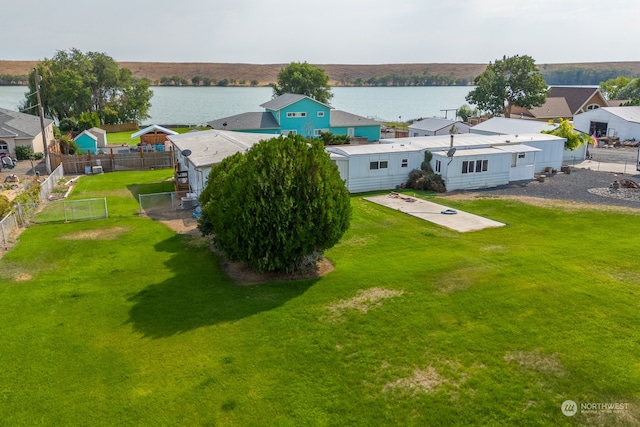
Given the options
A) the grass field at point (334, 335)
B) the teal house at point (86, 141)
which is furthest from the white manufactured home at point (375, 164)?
the teal house at point (86, 141)

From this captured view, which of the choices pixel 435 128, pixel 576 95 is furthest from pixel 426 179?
pixel 576 95

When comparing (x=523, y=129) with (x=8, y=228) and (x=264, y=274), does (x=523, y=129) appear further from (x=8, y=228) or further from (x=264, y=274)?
(x=8, y=228)

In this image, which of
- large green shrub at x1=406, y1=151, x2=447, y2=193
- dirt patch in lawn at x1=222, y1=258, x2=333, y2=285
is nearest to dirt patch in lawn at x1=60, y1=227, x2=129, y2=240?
dirt patch in lawn at x1=222, y1=258, x2=333, y2=285

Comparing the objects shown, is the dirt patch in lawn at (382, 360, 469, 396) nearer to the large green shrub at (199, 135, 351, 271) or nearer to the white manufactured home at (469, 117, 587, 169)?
the large green shrub at (199, 135, 351, 271)

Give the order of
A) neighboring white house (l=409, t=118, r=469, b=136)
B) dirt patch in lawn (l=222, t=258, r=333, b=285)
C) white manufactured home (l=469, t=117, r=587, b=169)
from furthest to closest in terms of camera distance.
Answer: neighboring white house (l=409, t=118, r=469, b=136) < white manufactured home (l=469, t=117, r=587, b=169) < dirt patch in lawn (l=222, t=258, r=333, b=285)

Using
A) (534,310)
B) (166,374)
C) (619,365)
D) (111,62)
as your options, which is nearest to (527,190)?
(534,310)
